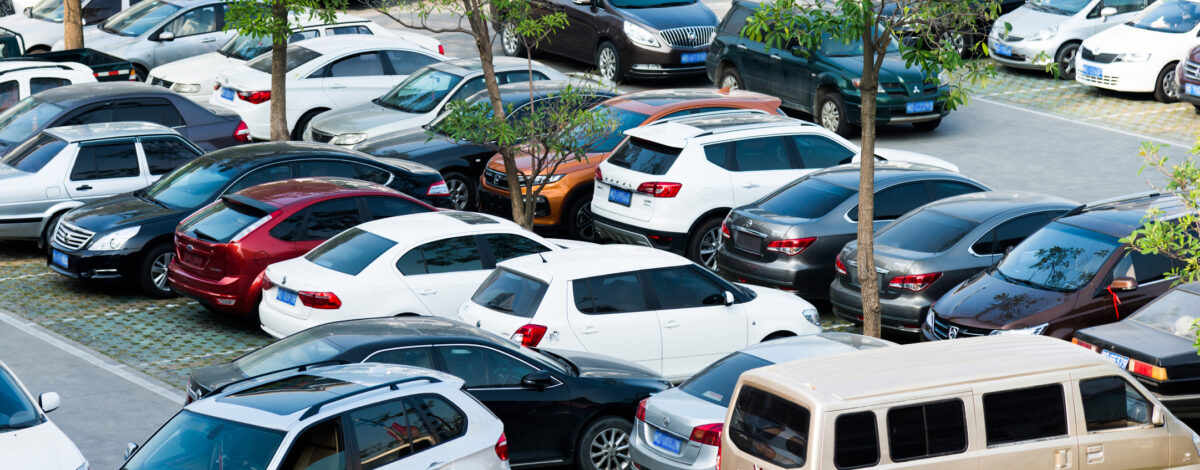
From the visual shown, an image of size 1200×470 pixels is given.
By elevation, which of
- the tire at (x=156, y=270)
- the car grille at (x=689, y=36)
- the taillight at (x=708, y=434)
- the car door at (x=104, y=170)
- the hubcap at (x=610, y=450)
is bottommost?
the hubcap at (x=610, y=450)

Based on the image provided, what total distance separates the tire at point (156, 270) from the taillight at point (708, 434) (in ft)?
25.0

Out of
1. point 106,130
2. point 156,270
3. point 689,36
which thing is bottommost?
point 156,270

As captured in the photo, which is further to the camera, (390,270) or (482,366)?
(390,270)

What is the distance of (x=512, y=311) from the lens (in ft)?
37.1

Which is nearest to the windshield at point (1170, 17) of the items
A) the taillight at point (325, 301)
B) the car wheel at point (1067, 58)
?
the car wheel at point (1067, 58)

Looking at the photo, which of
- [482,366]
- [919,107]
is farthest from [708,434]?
[919,107]

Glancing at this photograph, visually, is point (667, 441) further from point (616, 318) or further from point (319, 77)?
point (319, 77)

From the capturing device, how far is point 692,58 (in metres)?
23.4

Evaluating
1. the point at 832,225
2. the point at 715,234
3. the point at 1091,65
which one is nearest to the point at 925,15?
the point at 832,225

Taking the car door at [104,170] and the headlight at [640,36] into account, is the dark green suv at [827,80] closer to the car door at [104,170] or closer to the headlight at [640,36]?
the headlight at [640,36]

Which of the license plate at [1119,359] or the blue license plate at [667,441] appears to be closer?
the blue license plate at [667,441]

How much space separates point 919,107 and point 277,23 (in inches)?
363

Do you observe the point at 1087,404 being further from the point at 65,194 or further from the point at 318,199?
the point at 65,194

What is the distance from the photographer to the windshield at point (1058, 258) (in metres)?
11.8
